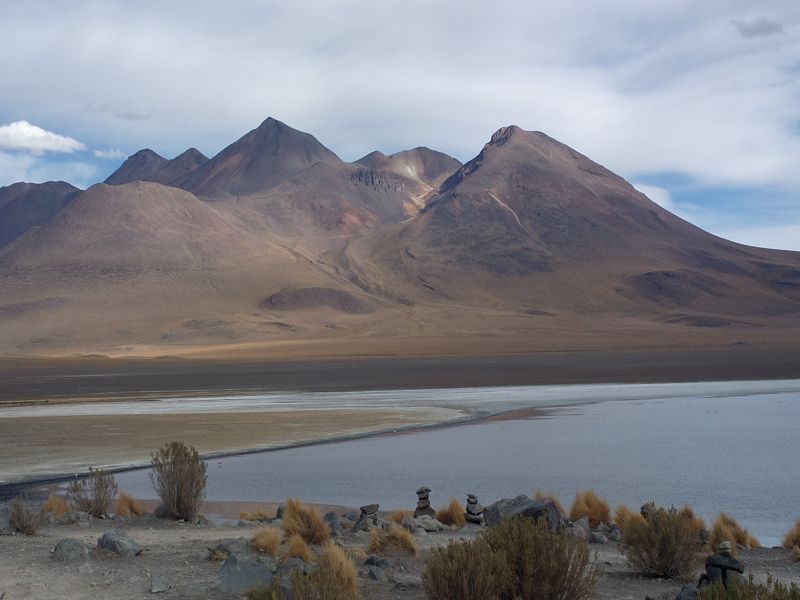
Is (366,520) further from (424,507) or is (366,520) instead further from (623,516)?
(623,516)

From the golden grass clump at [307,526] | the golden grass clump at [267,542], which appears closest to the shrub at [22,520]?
the golden grass clump at [307,526]

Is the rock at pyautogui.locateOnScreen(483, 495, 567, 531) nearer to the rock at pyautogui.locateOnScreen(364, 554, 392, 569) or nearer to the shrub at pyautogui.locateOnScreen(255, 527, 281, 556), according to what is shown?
the rock at pyautogui.locateOnScreen(364, 554, 392, 569)

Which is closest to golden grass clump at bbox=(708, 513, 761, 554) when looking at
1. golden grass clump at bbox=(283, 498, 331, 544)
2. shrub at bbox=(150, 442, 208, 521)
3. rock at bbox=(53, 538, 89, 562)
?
golden grass clump at bbox=(283, 498, 331, 544)

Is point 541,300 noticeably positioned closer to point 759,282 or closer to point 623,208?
point 759,282

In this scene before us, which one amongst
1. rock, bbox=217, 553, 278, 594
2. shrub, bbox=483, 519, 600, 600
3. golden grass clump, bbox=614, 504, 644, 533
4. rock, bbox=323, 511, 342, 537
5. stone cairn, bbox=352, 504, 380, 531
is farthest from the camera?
stone cairn, bbox=352, 504, 380, 531

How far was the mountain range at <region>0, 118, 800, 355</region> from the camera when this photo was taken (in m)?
120

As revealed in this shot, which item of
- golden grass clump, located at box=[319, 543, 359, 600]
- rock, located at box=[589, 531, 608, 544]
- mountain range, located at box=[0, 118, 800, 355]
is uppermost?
mountain range, located at box=[0, 118, 800, 355]

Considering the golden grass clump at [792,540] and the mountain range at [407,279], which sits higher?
the mountain range at [407,279]

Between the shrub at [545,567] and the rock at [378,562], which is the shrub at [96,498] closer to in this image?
the rock at [378,562]

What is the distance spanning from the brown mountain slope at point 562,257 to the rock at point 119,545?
443ft

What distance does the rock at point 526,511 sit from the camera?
11.1 meters

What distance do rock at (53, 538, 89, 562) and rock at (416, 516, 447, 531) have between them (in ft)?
14.1

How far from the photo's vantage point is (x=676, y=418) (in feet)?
102

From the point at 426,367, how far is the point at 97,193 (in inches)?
5063
